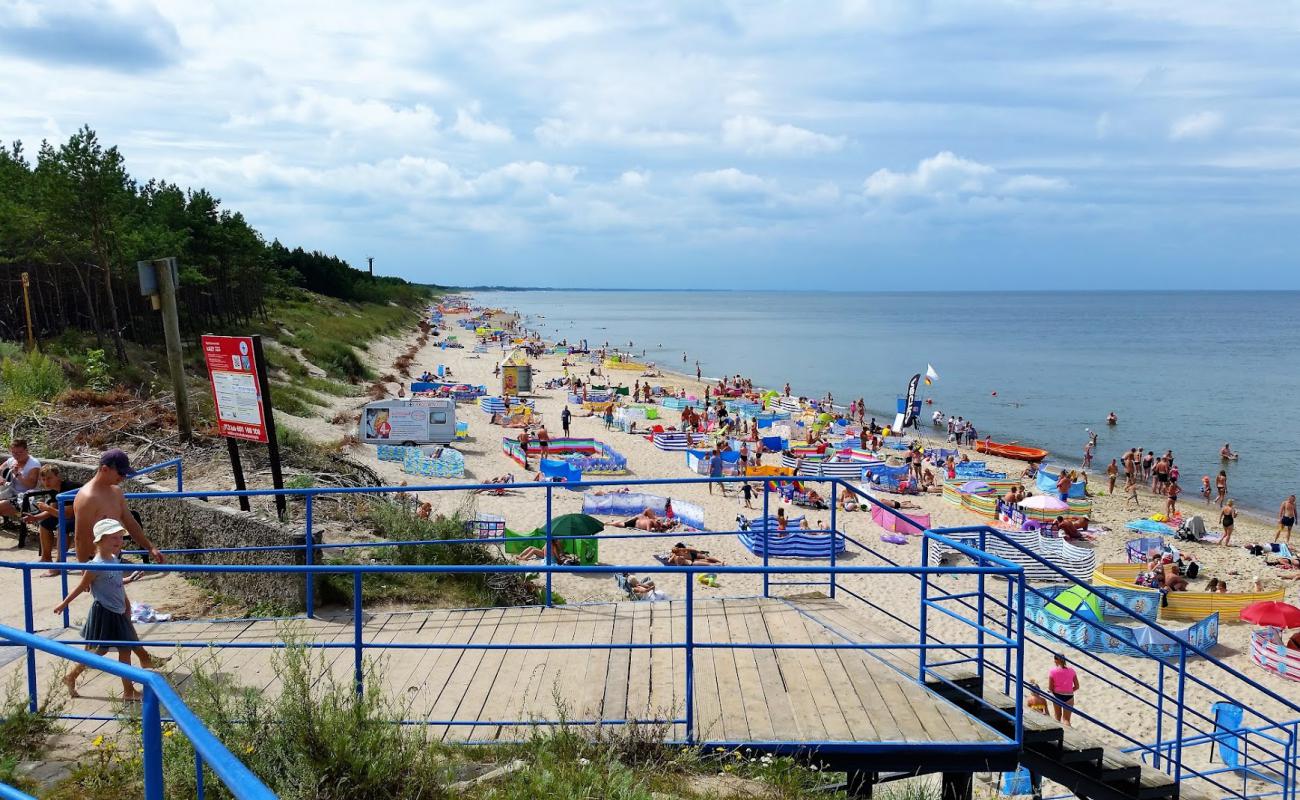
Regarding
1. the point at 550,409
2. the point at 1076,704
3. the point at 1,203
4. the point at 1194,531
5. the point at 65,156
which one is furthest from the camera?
the point at 550,409

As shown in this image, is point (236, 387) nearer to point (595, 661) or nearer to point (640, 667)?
point (595, 661)

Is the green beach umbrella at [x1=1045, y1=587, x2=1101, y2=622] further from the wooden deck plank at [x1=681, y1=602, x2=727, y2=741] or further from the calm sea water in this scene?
the calm sea water

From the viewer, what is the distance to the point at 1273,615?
14266 mm

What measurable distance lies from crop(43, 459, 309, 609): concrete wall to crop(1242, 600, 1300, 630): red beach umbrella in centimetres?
1415

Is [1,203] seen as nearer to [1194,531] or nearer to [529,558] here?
[529,558]

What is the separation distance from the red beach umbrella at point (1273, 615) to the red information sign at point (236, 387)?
14.6 meters

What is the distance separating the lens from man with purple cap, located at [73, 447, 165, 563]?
5727 millimetres

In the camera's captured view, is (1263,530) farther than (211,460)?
Yes

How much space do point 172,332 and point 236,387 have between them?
11.2ft

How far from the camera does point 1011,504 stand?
23.2m

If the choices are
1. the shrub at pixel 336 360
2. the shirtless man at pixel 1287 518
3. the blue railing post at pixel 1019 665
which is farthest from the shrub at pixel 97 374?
the shirtless man at pixel 1287 518

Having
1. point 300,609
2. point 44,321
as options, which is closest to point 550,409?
point 44,321

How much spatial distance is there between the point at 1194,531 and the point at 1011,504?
4.41 m

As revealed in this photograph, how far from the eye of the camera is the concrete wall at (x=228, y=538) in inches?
305
